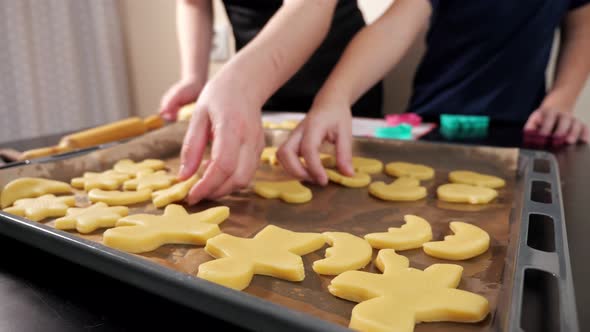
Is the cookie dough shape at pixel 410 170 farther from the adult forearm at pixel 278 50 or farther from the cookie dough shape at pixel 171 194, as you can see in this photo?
the cookie dough shape at pixel 171 194

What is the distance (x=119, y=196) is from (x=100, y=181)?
0.10 m

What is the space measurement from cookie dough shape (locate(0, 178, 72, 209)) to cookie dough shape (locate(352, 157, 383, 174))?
20.0 inches

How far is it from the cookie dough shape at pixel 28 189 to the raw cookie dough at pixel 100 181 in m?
0.03

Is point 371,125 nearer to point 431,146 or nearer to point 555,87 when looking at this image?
point 431,146

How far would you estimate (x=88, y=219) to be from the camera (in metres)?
0.65

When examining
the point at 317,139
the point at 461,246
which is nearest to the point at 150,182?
the point at 317,139

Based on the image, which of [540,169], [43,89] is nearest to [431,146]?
[540,169]

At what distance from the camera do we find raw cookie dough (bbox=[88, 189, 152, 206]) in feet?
2.47

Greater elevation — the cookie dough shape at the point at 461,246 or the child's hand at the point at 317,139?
the child's hand at the point at 317,139

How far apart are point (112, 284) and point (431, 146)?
663 millimetres

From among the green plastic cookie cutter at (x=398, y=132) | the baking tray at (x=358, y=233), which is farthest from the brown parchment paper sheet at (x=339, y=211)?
the green plastic cookie cutter at (x=398, y=132)

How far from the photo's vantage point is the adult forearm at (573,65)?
1.21 meters

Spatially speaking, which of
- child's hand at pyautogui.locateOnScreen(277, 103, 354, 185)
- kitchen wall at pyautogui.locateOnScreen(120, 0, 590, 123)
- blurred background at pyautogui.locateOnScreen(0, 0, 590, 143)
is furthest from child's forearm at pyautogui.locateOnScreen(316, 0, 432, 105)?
kitchen wall at pyautogui.locateOnScreen(120, 0, 590, 123)

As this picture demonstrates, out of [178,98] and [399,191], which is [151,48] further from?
[399,191]
